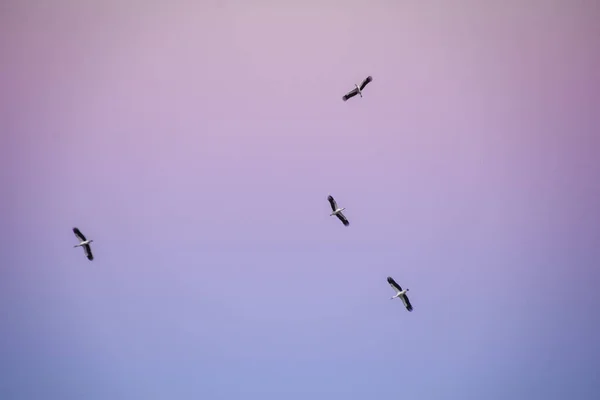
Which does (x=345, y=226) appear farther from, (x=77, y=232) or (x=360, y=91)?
(x=77, y=232)

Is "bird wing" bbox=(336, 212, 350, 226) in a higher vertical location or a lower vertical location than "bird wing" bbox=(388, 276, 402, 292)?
higher


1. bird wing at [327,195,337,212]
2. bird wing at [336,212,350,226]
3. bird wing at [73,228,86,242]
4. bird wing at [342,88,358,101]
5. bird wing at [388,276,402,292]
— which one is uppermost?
bird wing at [342,88,358,101]

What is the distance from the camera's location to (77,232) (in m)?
12.5

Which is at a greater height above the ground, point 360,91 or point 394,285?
point 360,91

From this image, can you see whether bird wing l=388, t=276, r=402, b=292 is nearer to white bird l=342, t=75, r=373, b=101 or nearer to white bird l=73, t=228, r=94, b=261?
white bird l=342, t=75, r=373, b=101

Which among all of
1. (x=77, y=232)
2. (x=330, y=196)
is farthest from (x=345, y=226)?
(x=77, y=232)

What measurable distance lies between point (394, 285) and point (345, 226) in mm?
1820

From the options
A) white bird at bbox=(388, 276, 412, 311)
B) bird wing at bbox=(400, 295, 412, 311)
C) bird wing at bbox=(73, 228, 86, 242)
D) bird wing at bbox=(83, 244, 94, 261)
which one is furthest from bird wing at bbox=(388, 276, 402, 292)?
bird wing at bbox=(73, 228, 86, 242)

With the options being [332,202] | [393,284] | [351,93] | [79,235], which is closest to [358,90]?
[351,93]

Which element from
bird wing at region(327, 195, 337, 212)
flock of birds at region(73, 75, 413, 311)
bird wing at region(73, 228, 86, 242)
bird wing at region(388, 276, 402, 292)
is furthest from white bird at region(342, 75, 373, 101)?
bird wing at region(73, 228, 86, 242)

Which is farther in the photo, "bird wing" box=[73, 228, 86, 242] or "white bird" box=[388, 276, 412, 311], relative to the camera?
"white bird" box=[388, 276, 412, 311]

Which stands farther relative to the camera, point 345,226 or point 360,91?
point 345,226

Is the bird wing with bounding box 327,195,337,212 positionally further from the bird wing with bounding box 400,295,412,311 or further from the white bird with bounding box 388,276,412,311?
the bird wing with bounding box 400,295,412,311

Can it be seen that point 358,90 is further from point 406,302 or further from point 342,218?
point 406,302
